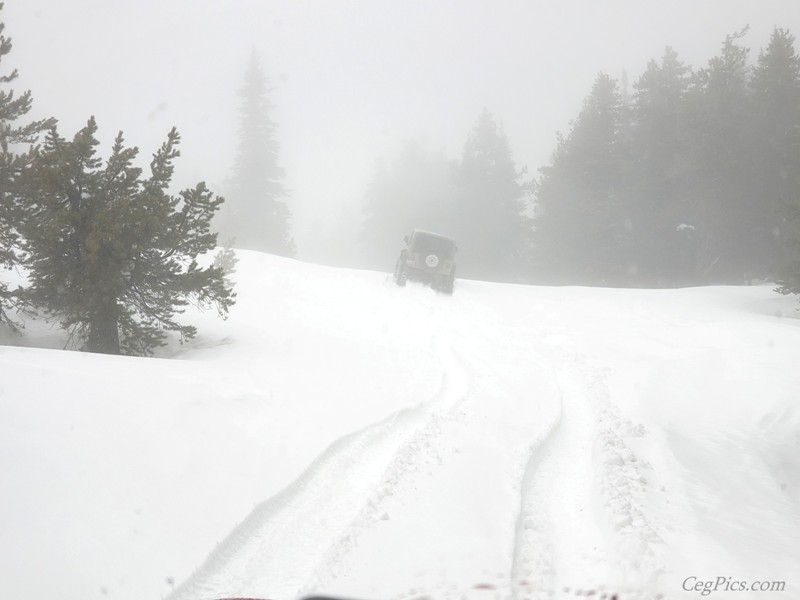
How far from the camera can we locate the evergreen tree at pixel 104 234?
28.5ft

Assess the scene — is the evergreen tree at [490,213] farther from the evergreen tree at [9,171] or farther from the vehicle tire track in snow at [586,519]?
the vehicle tire track in snow at [586,519]

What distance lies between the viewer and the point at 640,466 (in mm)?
6805

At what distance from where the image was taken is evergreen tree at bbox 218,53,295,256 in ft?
142

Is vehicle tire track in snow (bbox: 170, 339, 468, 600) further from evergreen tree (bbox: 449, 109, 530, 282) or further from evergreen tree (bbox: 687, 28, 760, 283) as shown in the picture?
evergreen tree (bbox: 449, 109, 530, 282)

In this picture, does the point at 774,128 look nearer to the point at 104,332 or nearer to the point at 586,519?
the point at 586,519

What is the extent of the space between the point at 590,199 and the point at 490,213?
1198 centimetres

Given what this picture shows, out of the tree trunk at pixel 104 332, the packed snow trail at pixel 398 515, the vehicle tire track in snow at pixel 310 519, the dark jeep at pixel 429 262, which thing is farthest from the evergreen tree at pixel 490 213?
the vehicle tire track in snow at pixel 310 519

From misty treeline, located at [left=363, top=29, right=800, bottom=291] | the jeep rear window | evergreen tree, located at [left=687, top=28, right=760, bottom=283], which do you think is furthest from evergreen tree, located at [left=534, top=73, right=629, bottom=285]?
the jeep rear window

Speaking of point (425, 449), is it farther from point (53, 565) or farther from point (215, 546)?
point (53, 565)

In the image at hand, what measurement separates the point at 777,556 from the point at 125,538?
5451 millimetres

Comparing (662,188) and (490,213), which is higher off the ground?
(662,188)

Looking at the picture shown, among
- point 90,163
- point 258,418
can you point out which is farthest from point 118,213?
point 258,418

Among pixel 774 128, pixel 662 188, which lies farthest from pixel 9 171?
pixel 774 128

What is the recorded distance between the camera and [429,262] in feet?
76.3
